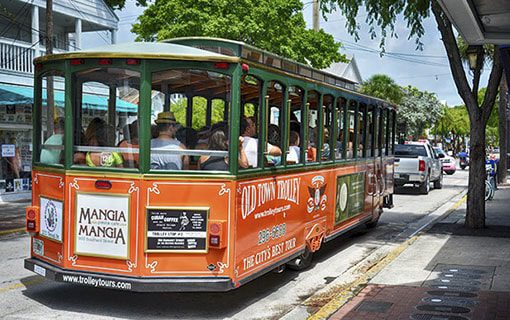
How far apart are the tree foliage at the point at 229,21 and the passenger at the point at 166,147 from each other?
68.4 ft

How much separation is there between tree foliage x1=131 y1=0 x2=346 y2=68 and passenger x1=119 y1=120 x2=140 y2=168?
20906 mm

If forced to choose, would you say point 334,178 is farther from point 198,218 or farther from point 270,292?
point 198,218

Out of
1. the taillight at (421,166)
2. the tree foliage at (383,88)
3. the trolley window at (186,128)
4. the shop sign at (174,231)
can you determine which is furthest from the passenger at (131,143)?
the tree foliage at (383,88)

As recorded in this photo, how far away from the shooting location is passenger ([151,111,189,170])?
21.9ft

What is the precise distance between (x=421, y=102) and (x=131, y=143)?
189 ft

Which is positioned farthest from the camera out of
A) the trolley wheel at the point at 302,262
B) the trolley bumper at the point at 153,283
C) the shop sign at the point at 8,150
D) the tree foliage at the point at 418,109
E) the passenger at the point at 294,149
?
the tree foliage at the point at 418,109

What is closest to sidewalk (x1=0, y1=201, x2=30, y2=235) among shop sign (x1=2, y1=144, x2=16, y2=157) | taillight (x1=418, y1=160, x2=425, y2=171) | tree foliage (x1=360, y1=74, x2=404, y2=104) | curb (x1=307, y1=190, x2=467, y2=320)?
shop sign (x1=2, y1=144, x2=16, y2=157)

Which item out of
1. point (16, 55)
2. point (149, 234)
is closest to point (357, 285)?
point (149, 234)

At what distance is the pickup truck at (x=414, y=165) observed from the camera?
23000 millimetres

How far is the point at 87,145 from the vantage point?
696 centimetres

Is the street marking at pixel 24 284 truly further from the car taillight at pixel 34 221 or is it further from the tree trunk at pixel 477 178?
the tree trunk at pixel 477 178

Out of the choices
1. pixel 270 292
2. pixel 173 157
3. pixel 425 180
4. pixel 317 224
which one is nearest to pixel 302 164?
pixel 317 224

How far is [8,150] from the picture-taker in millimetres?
19516

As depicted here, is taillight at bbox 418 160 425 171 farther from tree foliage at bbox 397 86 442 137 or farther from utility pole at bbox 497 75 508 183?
tree foliage at bbox 397 86 442 137
